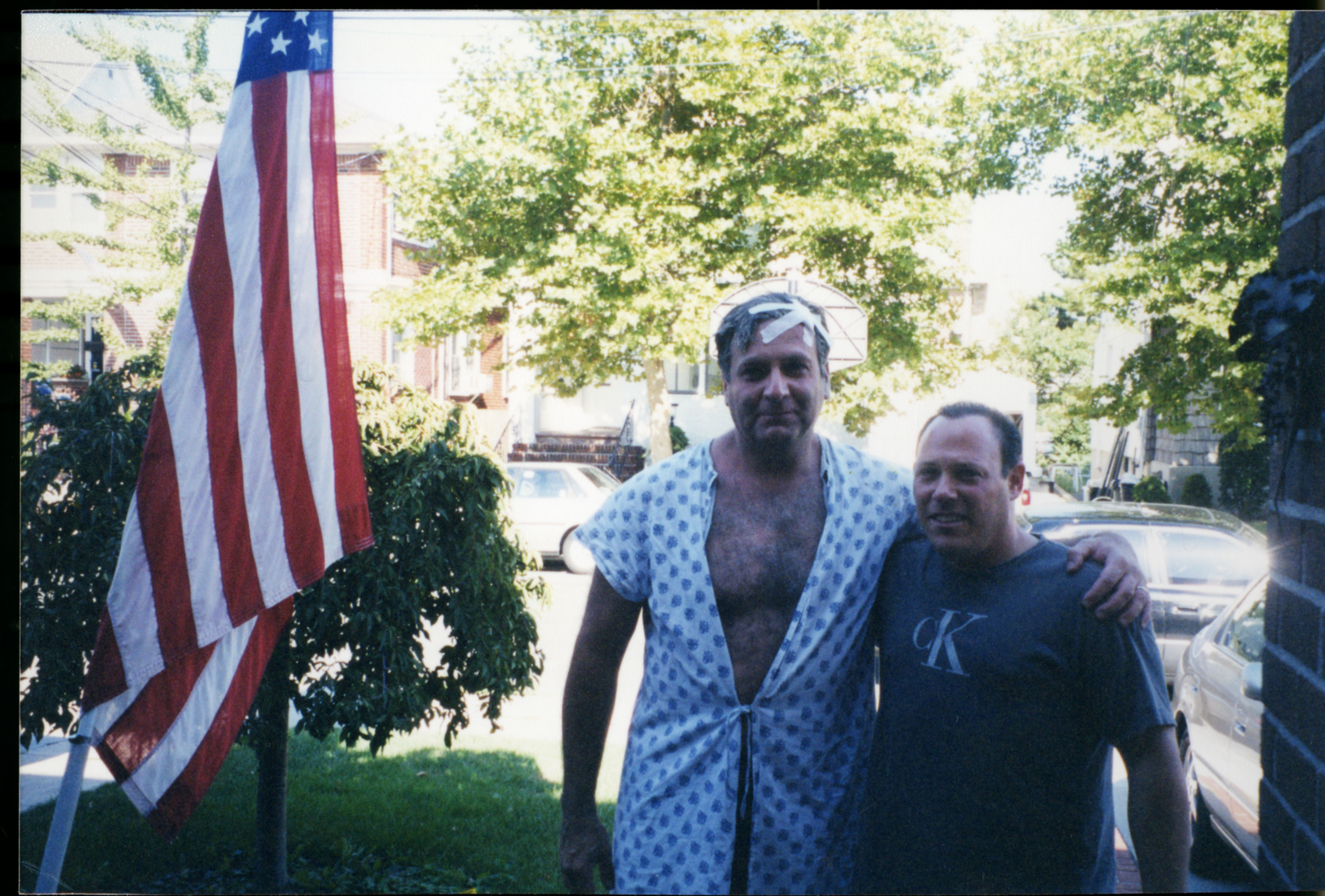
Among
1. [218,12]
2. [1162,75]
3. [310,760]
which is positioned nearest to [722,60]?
[1162,75]

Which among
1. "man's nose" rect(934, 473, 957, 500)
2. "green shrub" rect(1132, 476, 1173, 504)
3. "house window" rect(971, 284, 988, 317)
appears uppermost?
"house window" rect(971, 284, 988, 317)

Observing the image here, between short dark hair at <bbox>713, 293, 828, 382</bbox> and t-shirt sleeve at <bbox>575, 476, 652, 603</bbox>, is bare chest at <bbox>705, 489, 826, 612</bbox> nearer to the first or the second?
t-shirt sleeve at <bbox>575, 476, 652, 603</bbox>

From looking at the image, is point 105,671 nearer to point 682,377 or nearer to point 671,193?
point 682,377

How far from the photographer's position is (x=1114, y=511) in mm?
3350

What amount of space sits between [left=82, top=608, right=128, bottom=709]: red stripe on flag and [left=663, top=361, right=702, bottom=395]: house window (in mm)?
2039

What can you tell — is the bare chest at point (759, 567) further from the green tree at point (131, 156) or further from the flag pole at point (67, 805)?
the green tree at point (131, 156)

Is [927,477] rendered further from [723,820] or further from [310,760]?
[310,760]

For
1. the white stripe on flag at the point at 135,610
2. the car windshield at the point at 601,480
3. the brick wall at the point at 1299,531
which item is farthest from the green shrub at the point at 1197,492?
the white stripe on flag at the point at 135,610

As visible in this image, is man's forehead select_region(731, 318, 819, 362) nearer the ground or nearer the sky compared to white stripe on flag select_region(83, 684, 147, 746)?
nearer the sky

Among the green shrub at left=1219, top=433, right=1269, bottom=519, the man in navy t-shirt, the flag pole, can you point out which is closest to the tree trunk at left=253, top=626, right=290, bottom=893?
the flag pole

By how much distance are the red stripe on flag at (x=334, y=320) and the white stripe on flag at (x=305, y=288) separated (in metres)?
0.01

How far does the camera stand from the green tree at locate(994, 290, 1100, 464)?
3236mm

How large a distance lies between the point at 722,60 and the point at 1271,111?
160 centimetres

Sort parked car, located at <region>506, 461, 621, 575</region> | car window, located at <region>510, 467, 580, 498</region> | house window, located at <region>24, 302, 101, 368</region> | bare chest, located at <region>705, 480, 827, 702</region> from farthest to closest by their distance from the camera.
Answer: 1. car window, located at <region>510, 467, 580, 498</region>
2. parked car, located at <region>506, 461, 621, 575</region>
3. house window, located at <region>24, 302, 101, 368</region>
4. bare chest, located at <region>705, 480, 827, 702</region>
